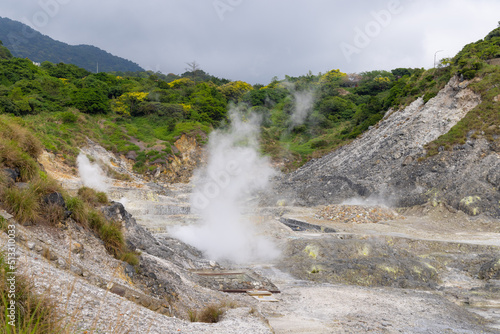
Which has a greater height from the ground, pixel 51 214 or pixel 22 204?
pixel 22 204

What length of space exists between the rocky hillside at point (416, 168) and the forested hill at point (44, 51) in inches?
4093

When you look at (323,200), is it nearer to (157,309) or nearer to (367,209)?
(367,209)

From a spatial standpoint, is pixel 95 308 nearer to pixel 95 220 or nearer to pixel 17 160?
pixel 95 220

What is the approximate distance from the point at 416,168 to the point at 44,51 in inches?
5057

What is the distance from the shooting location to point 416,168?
963 inches

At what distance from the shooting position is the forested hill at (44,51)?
110 m

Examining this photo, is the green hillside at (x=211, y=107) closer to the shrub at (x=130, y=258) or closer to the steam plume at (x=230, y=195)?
the steam plume at (x=230, y=195)

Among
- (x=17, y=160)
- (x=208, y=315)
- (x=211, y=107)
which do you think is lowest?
(x=208, y=315)

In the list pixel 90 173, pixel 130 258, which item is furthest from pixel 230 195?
pixel 130 258

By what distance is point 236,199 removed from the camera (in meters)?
27.2

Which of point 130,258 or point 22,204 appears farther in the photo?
point 130,258

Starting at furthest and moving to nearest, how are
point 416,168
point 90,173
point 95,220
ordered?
point 90,173 → point 416,168 → point 95,220

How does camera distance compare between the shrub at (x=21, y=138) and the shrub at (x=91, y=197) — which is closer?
the shrub at (x=21, y=138)

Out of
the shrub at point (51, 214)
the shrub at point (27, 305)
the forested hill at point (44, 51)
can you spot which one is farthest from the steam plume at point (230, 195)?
the forested hill at point (44, 51)
